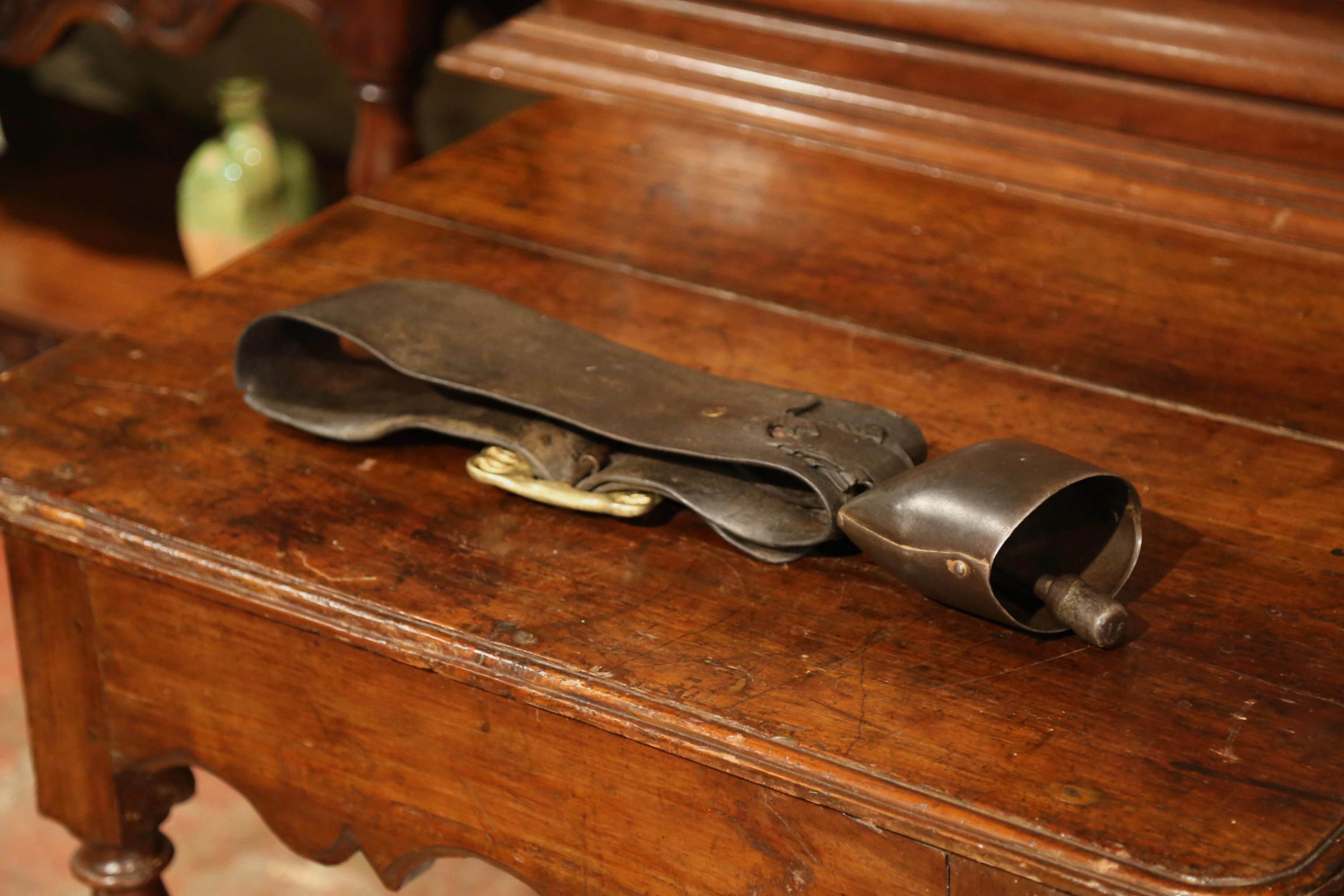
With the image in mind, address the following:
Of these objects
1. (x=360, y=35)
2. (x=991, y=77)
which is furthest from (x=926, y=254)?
(x=360, y=35)

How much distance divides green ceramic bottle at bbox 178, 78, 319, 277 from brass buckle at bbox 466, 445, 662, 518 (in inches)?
41.0

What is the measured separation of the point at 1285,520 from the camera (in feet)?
2.31

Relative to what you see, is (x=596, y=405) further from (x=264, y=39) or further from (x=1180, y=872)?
(x=264, y=39)

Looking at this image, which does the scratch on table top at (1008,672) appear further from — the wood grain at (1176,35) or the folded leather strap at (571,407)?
the wood grain at (1176,35)

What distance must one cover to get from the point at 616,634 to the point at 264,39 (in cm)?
167

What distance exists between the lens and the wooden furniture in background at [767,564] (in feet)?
1.86

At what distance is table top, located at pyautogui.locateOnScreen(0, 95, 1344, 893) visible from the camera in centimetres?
55

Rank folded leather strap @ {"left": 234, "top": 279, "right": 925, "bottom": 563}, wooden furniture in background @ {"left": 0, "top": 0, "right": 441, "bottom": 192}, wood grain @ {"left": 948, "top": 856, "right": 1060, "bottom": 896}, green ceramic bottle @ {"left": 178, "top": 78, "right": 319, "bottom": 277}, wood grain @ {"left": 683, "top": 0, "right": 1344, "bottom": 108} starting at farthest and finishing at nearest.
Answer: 1. green ceramic bottle @ {"left": 178, "top": 78, "right": 319, "bottom": 277}
2. wooden furniture in background @ {"left": 0, "top": 0, "right": 441, "bottom": 192}
3. wood grain @ {"left": 683, "top": 0, "right": 1344, "bottom": 108}
4. folded leather strap @ {"left": 234, "top": 279, "right": 925, "bottom": 563}
5. wood grain @ {"left": 948, "top": 856, "right": 1060, "bottom": 896}

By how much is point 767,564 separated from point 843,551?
39 mm

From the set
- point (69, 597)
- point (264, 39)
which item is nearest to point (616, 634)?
point (69, 597)

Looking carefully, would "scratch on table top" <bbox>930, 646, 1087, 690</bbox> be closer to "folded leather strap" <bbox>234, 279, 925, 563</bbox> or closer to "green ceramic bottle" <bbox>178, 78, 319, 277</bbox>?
"folded leather strap" <bbox>234, 279, 925, 563</bbox>

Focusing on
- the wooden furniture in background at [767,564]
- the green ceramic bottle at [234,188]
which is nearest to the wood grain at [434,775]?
the wooden furniture in background at [767,564]

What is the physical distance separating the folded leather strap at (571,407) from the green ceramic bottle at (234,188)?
888 millimetres

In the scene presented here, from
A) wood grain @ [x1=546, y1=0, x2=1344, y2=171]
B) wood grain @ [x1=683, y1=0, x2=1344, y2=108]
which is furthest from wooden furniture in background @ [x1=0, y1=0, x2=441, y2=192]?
wood grain @ [x1=683, y1=0, x2=1344, y2=108]
